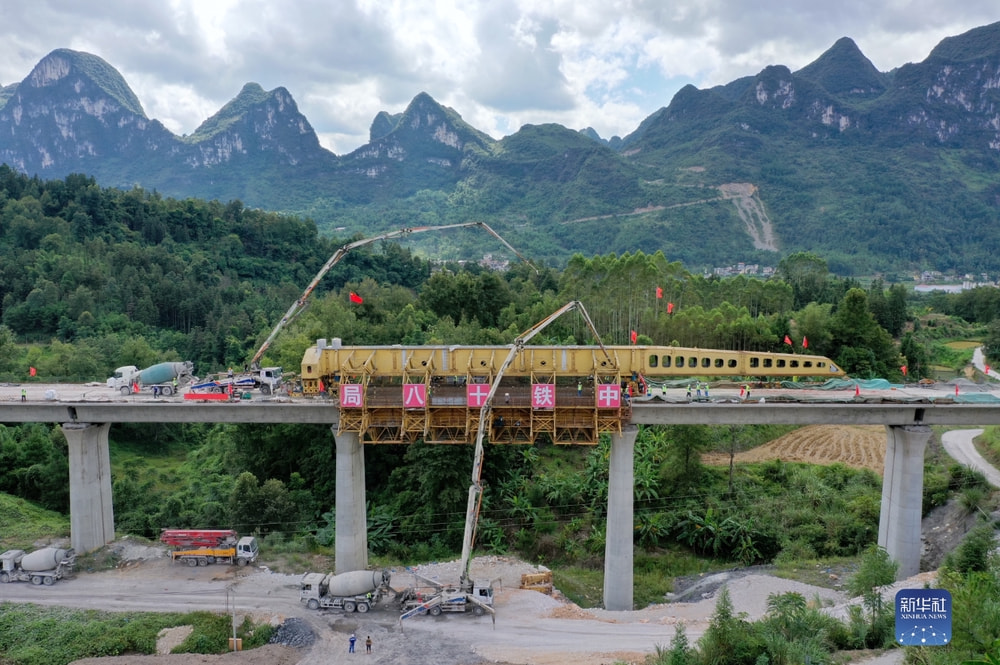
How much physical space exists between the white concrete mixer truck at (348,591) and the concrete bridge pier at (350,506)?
13.5 ft

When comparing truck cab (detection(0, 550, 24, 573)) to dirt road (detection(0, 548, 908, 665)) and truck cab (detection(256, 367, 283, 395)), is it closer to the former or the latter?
dirt road (detection(0, 548, 908, 665))

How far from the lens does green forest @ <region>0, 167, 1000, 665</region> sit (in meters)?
40.5

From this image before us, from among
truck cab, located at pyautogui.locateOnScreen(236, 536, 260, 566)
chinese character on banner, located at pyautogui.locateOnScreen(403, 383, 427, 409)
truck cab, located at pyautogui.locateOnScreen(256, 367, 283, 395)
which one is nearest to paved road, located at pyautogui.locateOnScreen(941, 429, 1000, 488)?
chinese character on banner, located at pyautogui.locateOnScreen(403, 383, 427, 409)

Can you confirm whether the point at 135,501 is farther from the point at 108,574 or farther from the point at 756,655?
the point at 756,655

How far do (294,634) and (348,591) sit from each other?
284 centimetres

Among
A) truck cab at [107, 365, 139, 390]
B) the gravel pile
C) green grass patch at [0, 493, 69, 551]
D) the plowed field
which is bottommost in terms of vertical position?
green grass patch at [0, 493, 69, 551]

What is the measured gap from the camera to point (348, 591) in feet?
95.5

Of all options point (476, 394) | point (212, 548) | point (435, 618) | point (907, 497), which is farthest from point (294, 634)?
point (907, 497)

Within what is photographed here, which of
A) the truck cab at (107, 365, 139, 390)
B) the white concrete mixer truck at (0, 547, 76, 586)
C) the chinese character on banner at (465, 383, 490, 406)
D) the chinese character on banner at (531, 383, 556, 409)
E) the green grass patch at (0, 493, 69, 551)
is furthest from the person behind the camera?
the green grass patch at (0, 493, 69, 551)

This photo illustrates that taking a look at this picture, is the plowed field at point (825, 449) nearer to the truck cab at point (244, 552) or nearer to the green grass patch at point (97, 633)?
the truck cab at point (244, 552)

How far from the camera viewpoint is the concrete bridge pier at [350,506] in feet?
111

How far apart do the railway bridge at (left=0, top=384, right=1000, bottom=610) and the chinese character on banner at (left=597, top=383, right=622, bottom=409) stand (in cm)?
102

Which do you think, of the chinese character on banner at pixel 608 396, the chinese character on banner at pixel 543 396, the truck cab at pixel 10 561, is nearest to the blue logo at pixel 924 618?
the chinese character on banner at pixel 608 396

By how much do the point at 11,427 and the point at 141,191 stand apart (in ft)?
227
